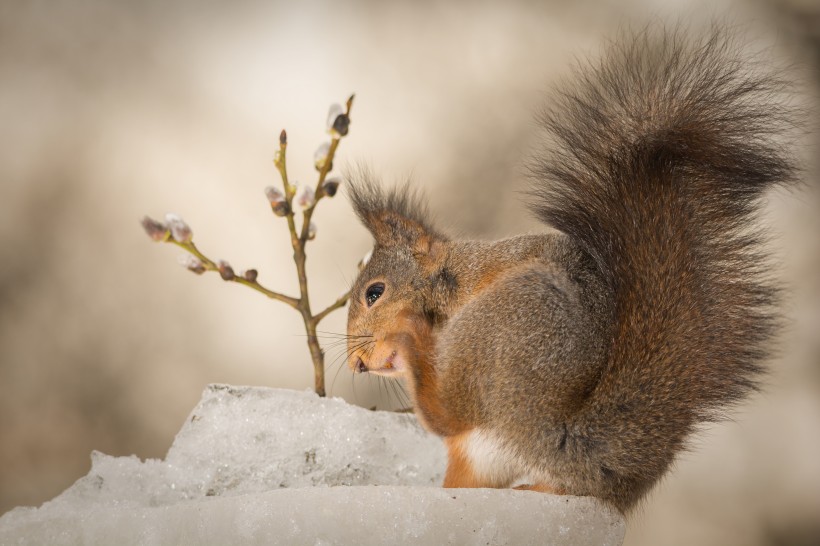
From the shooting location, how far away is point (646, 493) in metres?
1.26

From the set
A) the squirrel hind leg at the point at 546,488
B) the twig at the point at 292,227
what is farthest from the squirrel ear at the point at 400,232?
the squirrel hind leg at the point at 546,488

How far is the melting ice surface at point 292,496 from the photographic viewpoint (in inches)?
40.1

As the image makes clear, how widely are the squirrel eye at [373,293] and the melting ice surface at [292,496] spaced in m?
0.19

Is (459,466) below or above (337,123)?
below

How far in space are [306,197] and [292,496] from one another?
2.02 ft

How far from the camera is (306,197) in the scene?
1.53 meters

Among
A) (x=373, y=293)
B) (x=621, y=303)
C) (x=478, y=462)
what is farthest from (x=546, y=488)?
(x=373, y=293)

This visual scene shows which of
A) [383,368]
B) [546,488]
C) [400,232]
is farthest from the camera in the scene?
[400,232]

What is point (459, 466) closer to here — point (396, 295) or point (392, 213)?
point (396, 295)

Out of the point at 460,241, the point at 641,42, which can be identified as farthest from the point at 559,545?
the point at 641,42

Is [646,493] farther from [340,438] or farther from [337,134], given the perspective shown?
[337,134]

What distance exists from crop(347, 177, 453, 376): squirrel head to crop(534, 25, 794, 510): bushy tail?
199 mm

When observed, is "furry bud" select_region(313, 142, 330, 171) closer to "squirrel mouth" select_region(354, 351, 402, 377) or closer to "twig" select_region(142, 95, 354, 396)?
"twig" select_region(142, 95, 354, 396)

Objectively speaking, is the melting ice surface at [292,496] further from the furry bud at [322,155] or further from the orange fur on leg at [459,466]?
the furry bud at [322,155]
